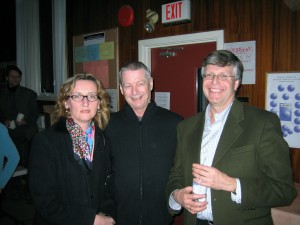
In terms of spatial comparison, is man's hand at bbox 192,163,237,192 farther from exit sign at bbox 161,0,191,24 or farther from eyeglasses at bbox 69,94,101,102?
exit sign at bbox 161,0,191,24

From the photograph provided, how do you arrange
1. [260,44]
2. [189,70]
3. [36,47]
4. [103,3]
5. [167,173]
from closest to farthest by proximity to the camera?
[167,173] < [260,44] < [189,70] < [103,3] < [36,47]

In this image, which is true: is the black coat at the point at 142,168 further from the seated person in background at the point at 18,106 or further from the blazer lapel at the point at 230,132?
the seated person in background at the point at 18,106

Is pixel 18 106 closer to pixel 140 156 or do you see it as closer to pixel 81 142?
pixel 81 142

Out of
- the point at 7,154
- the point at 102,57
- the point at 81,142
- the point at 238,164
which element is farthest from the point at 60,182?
the point at 102,57

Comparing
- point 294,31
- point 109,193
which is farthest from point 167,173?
point 294,31

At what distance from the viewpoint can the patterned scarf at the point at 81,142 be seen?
1692mm

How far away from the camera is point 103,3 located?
12.7ft

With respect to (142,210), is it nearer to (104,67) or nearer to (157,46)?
(157,46)

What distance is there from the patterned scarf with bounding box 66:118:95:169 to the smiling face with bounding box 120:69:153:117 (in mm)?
421

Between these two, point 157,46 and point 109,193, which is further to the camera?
point 157,46

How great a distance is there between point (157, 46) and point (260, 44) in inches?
51.3

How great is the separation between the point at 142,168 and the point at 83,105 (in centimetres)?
64

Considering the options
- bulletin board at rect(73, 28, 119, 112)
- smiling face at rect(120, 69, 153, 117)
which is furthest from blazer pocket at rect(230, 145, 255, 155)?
bulletin board at rect(73, 28, 119, 112)

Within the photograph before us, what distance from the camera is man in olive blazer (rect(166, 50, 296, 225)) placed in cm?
137
